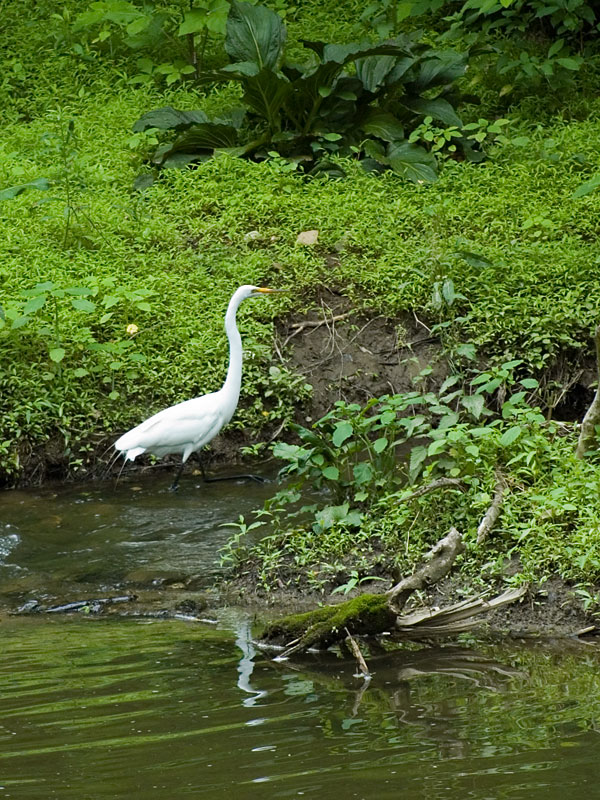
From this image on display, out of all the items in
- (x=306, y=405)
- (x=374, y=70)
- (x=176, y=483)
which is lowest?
(x=176, y=483)

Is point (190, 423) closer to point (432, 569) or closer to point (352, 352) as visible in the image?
point (352, 352)

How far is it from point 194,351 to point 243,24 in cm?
330

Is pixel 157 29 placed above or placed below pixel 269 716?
above

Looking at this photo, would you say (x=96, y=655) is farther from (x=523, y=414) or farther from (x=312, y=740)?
(x=523, y=414)

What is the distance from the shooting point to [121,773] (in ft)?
10.4

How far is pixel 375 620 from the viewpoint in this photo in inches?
171

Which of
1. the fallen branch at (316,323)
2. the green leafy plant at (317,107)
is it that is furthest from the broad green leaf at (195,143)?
the fallen branch at (316,323)

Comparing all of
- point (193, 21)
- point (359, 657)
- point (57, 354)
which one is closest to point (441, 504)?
point (359, 657)

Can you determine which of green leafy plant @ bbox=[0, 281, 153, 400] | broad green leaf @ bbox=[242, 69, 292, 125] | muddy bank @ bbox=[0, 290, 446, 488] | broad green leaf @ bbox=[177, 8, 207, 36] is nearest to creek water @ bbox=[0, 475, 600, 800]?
muddy bank @ bbox=[0, 290, 446, 488]

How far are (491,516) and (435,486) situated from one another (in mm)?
310

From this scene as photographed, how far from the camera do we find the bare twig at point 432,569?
4.54 metres

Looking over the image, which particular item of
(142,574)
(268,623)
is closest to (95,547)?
(142,574)

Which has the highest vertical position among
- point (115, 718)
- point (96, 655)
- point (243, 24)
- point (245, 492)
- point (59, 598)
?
point (243, 24)

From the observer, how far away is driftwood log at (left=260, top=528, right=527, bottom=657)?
14.1ft
